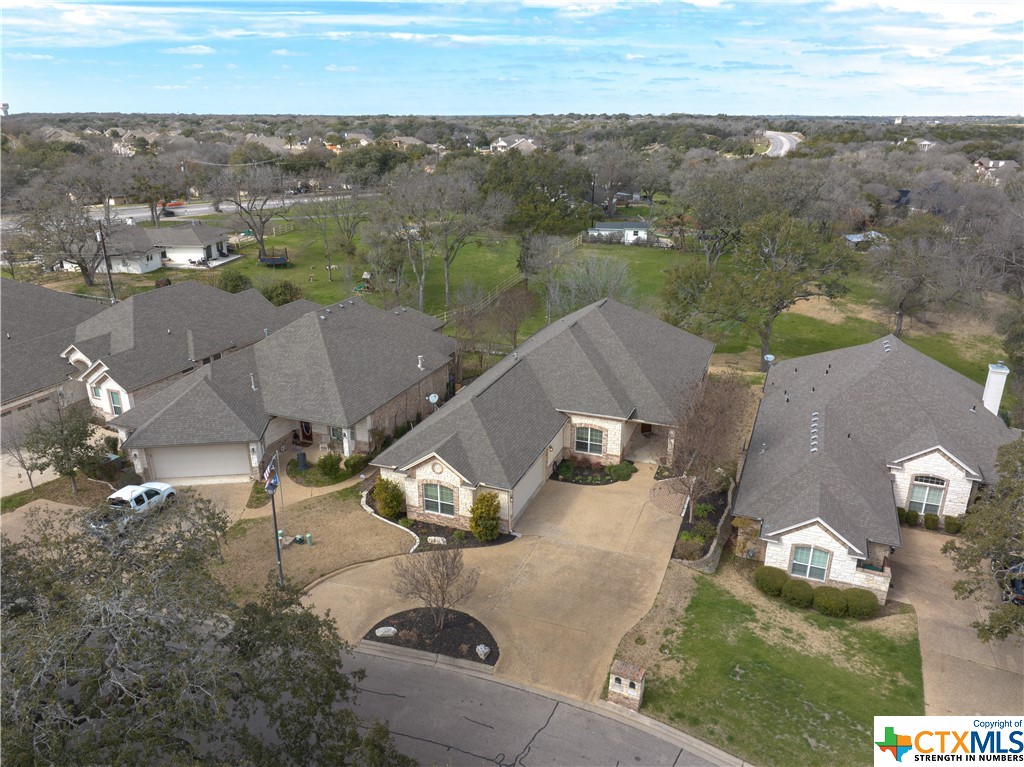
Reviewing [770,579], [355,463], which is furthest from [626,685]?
[355,463]

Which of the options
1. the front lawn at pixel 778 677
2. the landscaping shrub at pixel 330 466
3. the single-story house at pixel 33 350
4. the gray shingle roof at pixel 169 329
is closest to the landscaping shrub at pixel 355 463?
the landscaping shrub at pixel 330 466

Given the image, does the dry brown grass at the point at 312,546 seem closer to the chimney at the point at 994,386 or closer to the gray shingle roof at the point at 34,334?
the gray shingle roof at the point at 34,334

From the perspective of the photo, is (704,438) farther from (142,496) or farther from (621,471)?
(142,496)

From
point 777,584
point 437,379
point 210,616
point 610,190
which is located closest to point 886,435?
point 777,584

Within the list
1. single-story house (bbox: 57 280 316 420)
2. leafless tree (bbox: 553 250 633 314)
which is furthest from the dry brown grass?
leafless tree (bbox: 553 250 633 314)

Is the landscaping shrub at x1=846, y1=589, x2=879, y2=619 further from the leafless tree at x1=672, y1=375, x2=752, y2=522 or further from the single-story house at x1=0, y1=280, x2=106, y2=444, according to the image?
the single-story house at x1=0, y1=280, x2=106, y2=444

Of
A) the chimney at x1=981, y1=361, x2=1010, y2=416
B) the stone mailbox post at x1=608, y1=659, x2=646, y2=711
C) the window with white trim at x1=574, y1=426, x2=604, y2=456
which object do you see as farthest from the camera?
the window with white trim at x1=574, y1=426, x2=604, y2=456
